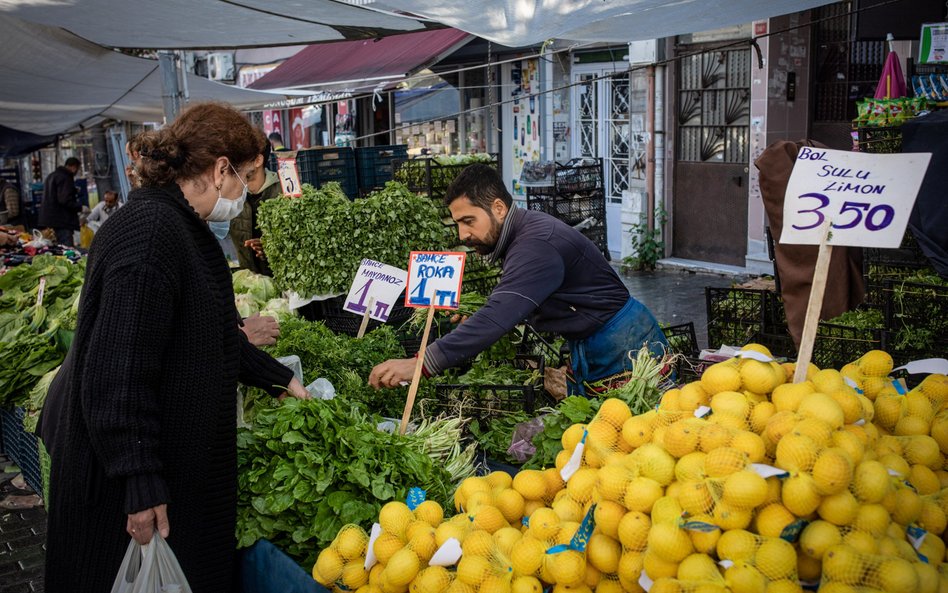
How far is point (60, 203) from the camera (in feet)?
53.4

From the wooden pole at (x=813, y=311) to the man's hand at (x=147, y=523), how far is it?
2.01 meters

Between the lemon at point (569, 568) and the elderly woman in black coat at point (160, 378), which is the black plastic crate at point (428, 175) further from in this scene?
the lemon at point (569, 568)

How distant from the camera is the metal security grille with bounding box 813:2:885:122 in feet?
32.7

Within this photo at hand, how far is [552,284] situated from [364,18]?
3.58 metres

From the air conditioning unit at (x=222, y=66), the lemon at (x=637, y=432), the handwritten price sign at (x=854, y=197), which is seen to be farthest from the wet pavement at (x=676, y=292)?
the air conditioning unit at (x=222, y=66)

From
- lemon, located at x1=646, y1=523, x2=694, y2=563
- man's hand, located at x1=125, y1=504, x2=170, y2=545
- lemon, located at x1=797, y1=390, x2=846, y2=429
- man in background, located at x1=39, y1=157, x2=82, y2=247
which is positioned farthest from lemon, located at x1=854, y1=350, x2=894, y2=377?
man in background, located at x1=39, y1=157, x2=82, y2=247

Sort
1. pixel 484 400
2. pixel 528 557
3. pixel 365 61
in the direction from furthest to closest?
pixel 365 61, pixel 484 400, pixel 528 557

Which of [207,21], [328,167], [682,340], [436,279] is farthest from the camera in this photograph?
[328,167]

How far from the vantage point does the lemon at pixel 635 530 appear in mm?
2186

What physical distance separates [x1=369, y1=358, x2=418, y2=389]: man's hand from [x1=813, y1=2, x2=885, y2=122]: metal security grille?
833 cm

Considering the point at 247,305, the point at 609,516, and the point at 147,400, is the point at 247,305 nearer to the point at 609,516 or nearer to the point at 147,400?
the point at 147,400

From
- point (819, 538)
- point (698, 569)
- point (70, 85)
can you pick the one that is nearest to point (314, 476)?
point (698, 569)

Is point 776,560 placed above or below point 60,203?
below

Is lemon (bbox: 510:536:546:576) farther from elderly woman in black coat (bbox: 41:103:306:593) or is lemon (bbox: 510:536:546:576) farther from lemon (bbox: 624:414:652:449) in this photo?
elderly woman in black coat (bbox: 41:103:306:593)
